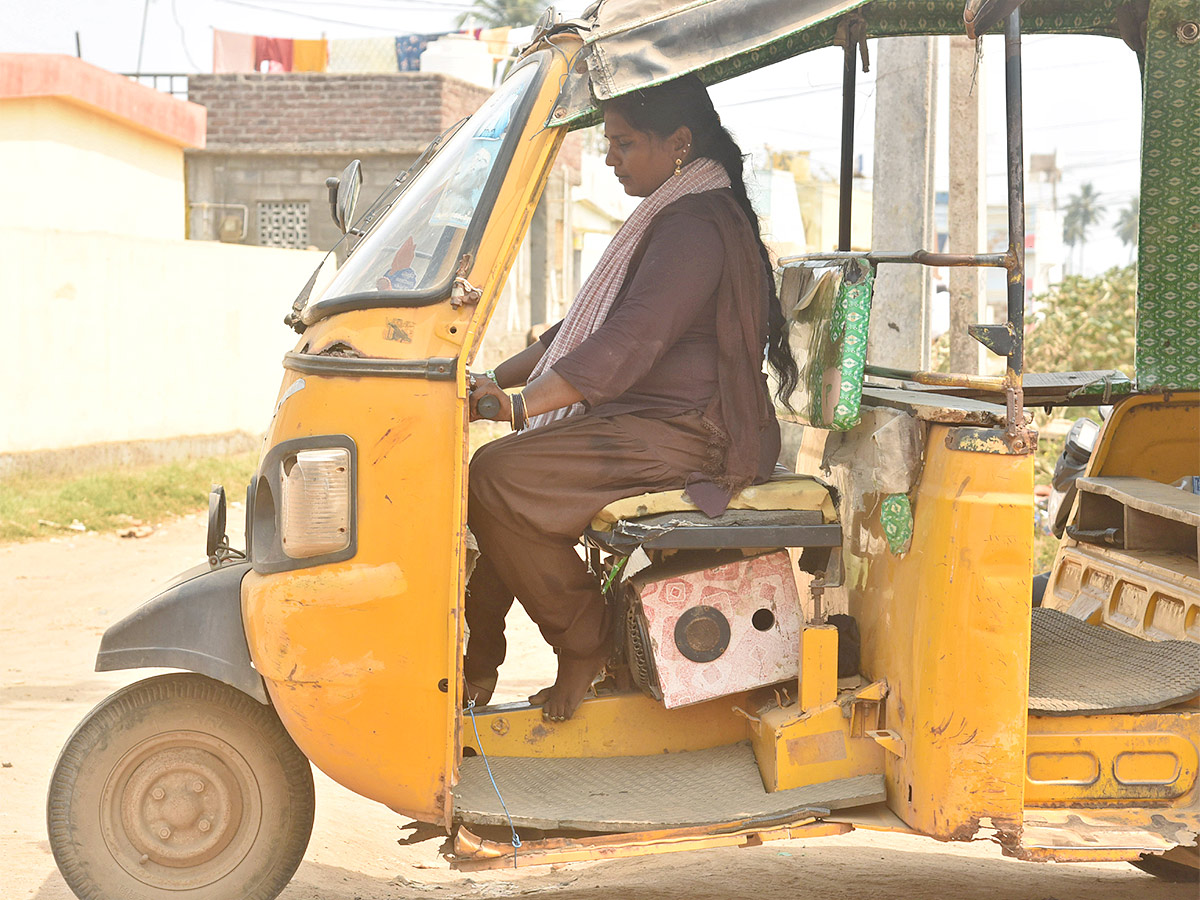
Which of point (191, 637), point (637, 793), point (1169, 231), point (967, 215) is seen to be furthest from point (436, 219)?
point (967, 215)

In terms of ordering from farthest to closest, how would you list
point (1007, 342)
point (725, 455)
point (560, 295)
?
point (560, 295) → point (725, 455) → point (1007, 342)

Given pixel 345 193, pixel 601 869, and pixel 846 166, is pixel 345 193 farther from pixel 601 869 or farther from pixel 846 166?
pixel 601 869

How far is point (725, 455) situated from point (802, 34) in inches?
66.5

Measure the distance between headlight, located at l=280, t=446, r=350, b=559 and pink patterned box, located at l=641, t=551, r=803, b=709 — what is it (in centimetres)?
85

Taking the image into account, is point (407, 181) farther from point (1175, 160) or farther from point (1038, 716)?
point (1175, 160)

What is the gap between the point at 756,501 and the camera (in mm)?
3367

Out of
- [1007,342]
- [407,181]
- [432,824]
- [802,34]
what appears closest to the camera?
[1007,342]

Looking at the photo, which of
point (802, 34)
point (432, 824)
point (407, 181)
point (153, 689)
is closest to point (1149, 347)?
point (802, 34)

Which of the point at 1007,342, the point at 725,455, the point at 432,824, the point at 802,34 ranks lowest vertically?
the point at 432,824

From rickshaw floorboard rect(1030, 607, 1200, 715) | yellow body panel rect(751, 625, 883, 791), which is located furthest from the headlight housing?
rickshaw floorboard rect(1030, 607, 1200, 715)

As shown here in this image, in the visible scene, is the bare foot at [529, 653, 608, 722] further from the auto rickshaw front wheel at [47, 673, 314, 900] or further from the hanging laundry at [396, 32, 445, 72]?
the hanging laundry at [396, 32, 445, 72]

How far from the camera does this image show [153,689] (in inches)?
126

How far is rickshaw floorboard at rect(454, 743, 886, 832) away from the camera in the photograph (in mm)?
3123

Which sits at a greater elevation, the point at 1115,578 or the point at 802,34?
the point at 802,34
